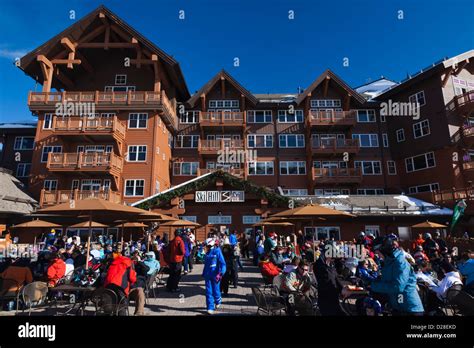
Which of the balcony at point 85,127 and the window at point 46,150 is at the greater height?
the balcony at point 85,127

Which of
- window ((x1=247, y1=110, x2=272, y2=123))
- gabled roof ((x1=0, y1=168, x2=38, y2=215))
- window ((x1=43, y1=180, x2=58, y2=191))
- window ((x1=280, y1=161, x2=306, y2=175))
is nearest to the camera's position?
gabled roof ((x1=0, y1=168, x2=38, y2=215))

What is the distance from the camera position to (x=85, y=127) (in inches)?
937

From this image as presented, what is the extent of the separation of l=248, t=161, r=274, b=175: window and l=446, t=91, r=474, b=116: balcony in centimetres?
1767

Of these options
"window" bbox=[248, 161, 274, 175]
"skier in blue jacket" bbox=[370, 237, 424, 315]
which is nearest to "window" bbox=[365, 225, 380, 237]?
"window" bbox=[248, 161, 274, 175]

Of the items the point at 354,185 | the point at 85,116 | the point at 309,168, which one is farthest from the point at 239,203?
the point at 85,116

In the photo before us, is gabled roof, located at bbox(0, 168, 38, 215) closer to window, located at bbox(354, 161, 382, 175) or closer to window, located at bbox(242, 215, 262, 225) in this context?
window, located at bbox(242, 215, 262, 225)

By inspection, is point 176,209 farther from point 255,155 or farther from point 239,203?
point 255,155

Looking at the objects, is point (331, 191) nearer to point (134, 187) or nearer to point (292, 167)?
point (292, 167)

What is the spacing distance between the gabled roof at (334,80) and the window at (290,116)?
1672 mm

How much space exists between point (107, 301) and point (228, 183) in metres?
16.8

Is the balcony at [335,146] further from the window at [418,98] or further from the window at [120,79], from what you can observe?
the window at [120,79]

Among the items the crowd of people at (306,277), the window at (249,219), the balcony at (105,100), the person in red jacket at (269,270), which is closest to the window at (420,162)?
the window at (249,219)

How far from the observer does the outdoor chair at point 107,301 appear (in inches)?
202

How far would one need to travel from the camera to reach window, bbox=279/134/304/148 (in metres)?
30.5
